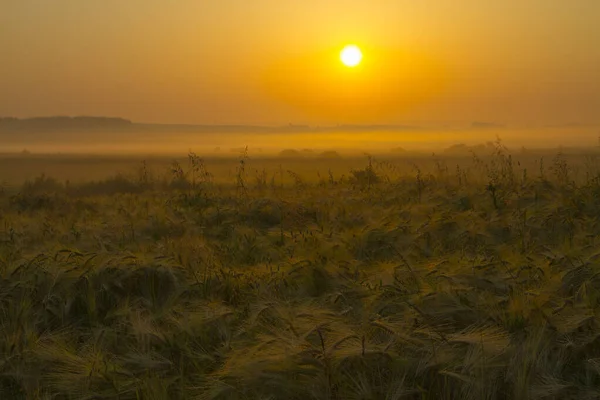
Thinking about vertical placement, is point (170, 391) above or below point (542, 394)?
below

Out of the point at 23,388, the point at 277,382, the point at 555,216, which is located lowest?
the point at 23,388

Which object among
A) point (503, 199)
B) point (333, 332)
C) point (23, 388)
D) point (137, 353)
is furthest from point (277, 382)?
point (503, 199)

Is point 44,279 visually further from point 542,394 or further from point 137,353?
point 542,394

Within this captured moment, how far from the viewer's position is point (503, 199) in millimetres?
7012

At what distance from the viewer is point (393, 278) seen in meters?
3.37

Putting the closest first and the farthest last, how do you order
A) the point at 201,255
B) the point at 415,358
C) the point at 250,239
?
the point at 415,358
the point at 201,255
the point at 250,239

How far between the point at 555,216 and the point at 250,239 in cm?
314

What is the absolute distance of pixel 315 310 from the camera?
2768mm

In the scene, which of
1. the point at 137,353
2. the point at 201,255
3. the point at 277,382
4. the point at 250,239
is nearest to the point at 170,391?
the point at 137,353

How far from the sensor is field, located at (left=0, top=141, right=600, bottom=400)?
86.7 inches

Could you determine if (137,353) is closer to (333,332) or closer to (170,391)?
(170,391)

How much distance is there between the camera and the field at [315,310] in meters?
2.20

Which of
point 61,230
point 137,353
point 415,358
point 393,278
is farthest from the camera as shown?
point 61,230

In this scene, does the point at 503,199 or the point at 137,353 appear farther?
the point at 503,199
